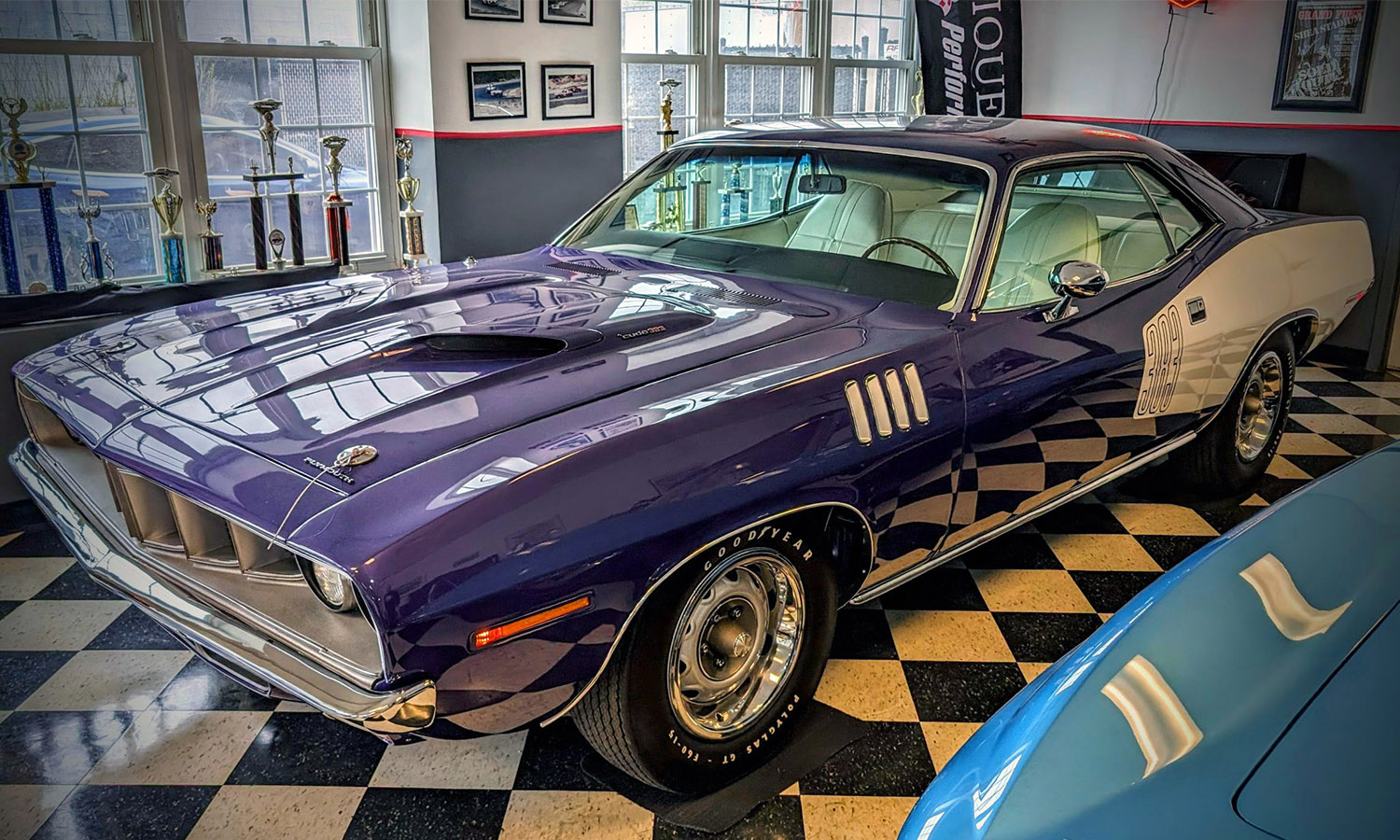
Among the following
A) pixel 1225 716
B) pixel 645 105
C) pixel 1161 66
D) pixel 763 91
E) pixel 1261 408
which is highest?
pixel 1161 66

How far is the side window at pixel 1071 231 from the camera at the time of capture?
2.80 metres

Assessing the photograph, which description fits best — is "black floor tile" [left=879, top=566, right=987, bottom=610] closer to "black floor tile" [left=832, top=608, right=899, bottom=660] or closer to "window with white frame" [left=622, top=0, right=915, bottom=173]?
"black floor tile" [left=832, top=608, right=899, bottom=660]

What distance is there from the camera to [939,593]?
3104 millimetres

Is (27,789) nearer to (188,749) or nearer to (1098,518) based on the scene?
(188,749)

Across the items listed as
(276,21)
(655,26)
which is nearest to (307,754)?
(276,21)

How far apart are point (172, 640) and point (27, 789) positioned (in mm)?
631

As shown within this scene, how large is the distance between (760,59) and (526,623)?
21.4 ft

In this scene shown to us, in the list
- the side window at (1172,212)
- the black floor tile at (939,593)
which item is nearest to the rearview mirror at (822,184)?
the side window at (1172,212)

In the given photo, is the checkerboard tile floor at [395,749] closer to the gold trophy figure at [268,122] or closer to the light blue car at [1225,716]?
the light blue car at [1225,716]

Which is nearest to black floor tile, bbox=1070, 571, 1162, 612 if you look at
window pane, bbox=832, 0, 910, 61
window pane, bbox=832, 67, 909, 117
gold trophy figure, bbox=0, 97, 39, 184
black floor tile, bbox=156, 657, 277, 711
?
black floor tile, bbox=156, 657, 277, 711

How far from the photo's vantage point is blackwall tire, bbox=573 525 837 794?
1.94 metres

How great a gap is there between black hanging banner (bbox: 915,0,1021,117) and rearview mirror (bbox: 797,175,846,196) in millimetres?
4781

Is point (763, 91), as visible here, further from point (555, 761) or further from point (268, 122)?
point (555, 761)

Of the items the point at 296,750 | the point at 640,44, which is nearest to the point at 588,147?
the point at 640,44
